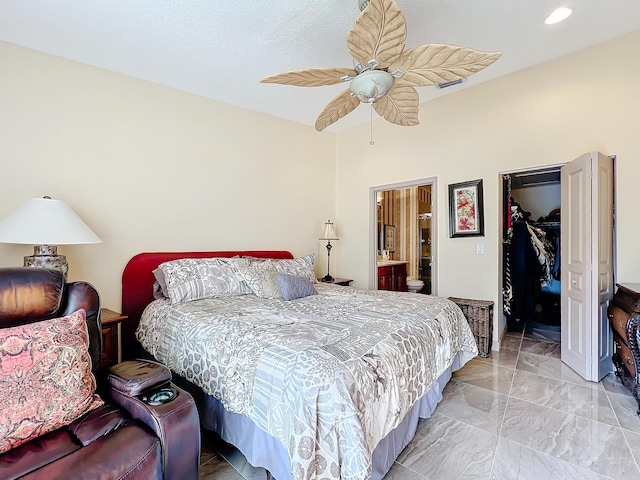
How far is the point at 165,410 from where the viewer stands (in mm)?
1307

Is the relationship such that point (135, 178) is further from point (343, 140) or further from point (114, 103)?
point (343, 140)

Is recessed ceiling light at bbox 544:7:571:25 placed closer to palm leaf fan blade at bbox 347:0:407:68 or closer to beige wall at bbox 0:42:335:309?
palm leaf fan blade at bbox 347:0:407:68

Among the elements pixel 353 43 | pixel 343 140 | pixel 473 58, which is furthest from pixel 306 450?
pixel 343 140

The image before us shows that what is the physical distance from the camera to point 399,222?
668cm

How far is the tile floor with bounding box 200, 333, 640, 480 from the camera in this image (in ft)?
5.68

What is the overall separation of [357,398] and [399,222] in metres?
5.63

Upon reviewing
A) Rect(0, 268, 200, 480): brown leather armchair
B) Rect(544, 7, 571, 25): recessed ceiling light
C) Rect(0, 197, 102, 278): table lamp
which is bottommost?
Rect(0, 268, 200, 480): brown leather armchair

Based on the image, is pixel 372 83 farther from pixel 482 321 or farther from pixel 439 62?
pixel 482 321

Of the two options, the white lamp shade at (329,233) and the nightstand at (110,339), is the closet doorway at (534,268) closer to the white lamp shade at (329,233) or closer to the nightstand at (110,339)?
the white lamp shade at (329,233)

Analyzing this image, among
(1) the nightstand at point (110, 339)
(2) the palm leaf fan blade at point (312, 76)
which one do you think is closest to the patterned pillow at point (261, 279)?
(1) the nightstand at point (110, 339)

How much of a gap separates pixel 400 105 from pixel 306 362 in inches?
77.8

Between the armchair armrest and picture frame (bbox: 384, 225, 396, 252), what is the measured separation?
528 centimetres

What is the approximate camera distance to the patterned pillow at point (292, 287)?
9.25 feet

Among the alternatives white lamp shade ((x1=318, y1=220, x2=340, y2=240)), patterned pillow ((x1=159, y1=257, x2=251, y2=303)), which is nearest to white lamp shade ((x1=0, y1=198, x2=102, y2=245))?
patterned pillow ((x1=159, y1=257, x2=251, y2=303))
